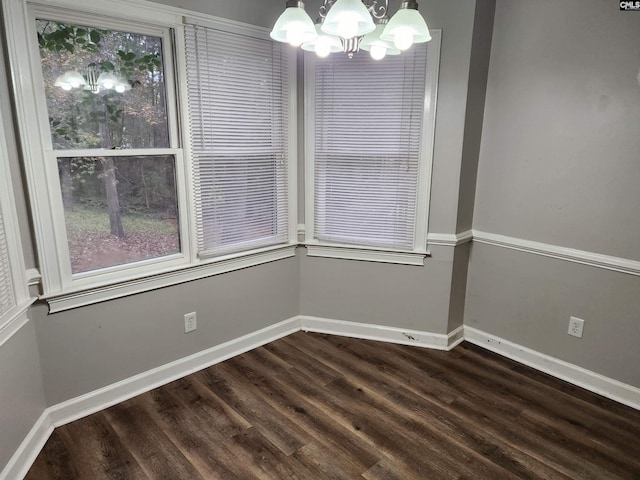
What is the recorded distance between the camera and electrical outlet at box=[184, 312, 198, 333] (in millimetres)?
2657

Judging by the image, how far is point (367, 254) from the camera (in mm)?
3047

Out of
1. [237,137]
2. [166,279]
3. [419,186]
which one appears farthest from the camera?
[419,186]

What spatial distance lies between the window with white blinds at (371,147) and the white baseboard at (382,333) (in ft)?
2.06

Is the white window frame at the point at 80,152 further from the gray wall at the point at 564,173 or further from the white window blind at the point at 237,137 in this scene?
the gray wall at the point at 564,173

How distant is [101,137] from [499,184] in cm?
242

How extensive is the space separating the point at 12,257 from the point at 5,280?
0.36 ft

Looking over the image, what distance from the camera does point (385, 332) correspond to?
3.14 metres

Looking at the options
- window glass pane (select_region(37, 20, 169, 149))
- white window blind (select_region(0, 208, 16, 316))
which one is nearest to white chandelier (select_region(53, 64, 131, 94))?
window glass pane (select_region(37, 20, 169, 149))

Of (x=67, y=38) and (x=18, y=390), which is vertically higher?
(x=67, y=38)

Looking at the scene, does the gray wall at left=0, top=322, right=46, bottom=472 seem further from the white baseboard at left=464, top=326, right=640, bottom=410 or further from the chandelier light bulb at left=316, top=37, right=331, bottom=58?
the white baseboard at left=464, top=326, right=640, bottom=410

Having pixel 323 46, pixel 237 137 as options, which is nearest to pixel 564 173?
pixel 323 46

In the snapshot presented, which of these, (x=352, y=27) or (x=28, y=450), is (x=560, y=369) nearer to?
(x=352, y=27)

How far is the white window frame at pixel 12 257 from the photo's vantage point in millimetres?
1789

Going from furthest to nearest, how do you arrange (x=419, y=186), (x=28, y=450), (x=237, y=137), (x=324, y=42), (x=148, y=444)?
1. (x=419, y=186)
2. (x=237, y=137)
3. (x=148, y=444)
4. (x=28, y=450)
5. (x=324, y=42)
